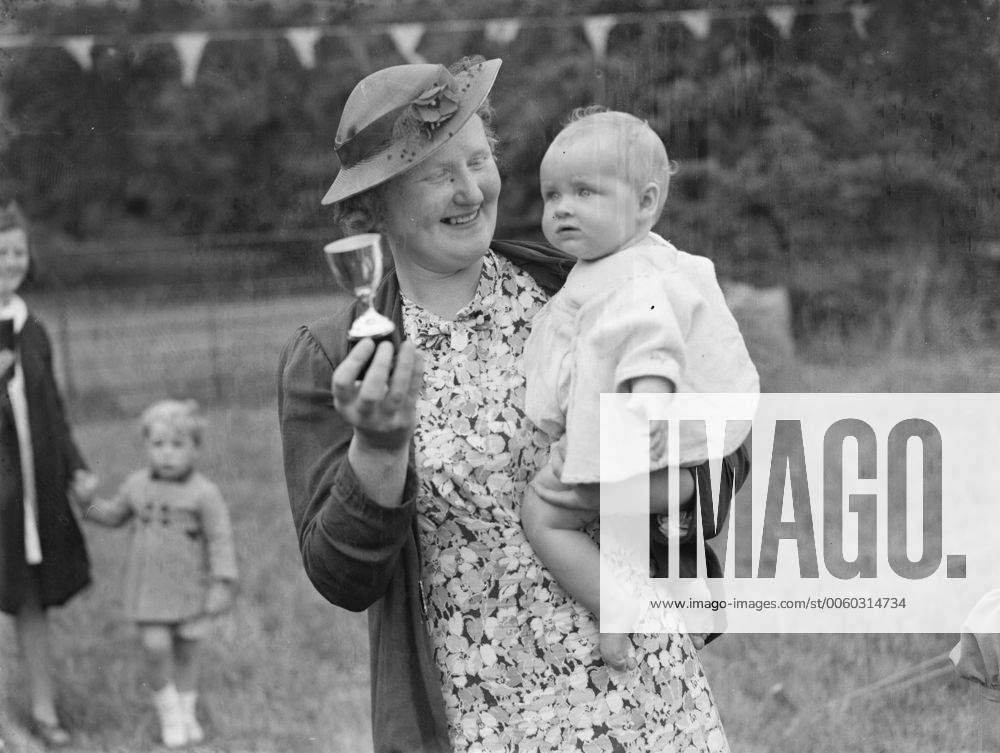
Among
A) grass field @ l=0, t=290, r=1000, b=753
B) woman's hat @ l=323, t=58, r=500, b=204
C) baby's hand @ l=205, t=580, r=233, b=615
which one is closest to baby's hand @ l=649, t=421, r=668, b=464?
woman's hat @ l=323, t=58, r=500, b=204

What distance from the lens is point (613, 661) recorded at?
4.05ft

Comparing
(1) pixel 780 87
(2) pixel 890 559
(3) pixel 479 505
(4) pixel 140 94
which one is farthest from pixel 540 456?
(4) pixel 140 94

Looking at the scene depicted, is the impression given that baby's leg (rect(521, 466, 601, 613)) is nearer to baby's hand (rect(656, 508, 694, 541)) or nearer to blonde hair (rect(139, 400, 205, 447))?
baby's hand (rect(656, 508, 694, 541))

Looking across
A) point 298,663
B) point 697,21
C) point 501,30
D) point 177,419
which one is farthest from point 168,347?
point 697,21

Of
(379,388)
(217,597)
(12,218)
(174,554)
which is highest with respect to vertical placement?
(12,218)

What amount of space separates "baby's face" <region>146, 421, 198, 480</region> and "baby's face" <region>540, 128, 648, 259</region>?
1.71 metres

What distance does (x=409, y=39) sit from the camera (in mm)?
2396

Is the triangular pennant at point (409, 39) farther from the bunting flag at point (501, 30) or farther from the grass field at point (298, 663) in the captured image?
the grass field at point (298, 663)

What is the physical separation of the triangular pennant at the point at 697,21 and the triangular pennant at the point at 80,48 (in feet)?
3.74

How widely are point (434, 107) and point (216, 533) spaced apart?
1.71m

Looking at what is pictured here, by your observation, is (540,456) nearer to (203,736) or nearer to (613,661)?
(613,661)

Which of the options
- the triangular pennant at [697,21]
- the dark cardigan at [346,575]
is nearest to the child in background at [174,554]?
the triangular pennant at [697,21]

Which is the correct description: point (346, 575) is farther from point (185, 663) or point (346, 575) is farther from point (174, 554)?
point (185, 663)

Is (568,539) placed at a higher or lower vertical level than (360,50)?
lower
